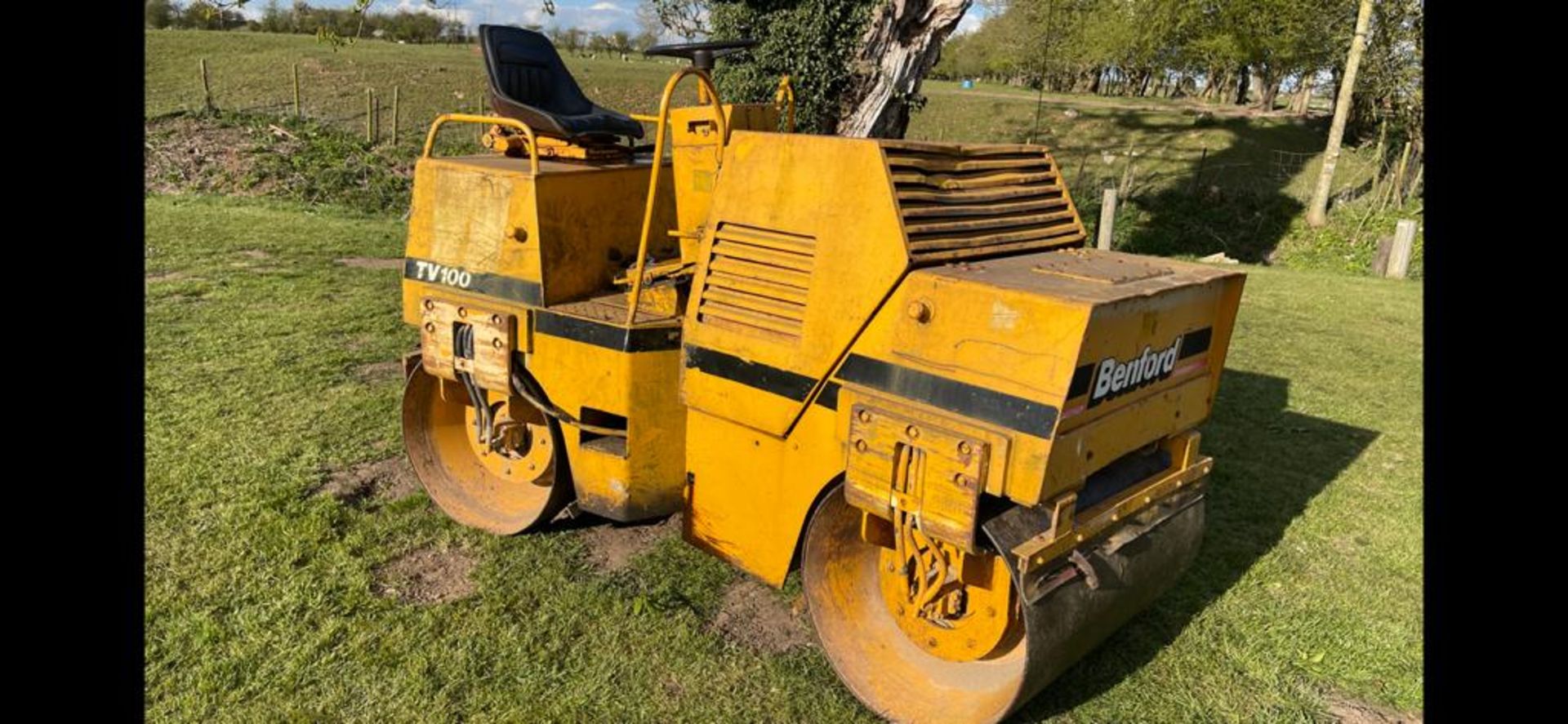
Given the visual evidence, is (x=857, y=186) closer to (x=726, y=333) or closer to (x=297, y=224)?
(x=726, y=333)

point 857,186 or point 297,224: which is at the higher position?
point 857,186

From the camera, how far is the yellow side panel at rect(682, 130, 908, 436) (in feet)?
10.4

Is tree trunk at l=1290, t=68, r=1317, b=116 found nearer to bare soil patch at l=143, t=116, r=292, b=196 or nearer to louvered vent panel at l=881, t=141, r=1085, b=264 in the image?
bare soil patch at l=143, t=116, r=292, b=196

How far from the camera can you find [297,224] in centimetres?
1308

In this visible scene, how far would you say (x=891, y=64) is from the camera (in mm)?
10719

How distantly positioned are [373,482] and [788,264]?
10.1 feet

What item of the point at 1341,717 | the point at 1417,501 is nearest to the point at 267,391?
the point at 1341,717

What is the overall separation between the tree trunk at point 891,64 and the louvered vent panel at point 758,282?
7.51 metres

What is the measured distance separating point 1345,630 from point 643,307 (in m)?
3.41

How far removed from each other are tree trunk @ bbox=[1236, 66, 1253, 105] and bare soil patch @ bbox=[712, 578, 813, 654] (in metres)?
41.9

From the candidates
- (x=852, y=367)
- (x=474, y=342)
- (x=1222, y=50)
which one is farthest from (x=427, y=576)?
(x=1222, y=50)

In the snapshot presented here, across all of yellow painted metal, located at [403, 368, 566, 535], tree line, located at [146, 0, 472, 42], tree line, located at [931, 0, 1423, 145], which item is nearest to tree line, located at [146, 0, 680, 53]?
tree line, located at [146, 0, 472, 42]

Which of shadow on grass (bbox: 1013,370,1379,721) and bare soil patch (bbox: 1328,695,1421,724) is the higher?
shadow on grass (bbox: 1013,370,1379,721)
